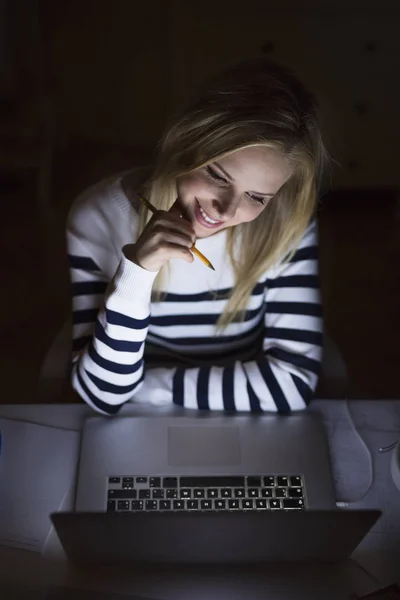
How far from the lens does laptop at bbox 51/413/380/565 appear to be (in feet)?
2.20

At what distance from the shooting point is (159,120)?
1.27m

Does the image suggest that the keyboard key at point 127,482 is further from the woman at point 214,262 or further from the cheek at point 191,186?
the cheek at point 191,186

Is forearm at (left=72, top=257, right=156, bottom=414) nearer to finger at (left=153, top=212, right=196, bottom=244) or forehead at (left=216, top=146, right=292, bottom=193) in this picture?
finger at (left=153, top=212, right=196, bottom=244)

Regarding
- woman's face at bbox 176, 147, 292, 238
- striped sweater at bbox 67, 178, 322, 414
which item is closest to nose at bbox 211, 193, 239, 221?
woman's face at bbox 176, 147, 292, 238

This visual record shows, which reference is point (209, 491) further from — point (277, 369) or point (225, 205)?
point (225, 205)

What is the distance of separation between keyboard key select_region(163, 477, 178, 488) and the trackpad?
0.02m

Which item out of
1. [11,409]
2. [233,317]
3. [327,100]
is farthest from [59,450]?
[327,100]

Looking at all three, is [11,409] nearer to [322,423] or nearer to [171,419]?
[171,419]

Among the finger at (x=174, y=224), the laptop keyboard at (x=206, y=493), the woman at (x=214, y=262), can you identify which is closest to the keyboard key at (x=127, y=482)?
the laptop keyboard at (x=206, y=493)

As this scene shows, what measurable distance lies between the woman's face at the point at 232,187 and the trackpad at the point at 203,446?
280 mm

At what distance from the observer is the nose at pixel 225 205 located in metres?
0.82

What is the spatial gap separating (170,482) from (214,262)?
1.07 ft

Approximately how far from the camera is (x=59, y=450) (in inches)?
33.7

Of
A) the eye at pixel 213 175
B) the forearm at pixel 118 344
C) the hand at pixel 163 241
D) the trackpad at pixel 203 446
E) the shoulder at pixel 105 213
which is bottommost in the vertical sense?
the trackpad at pixel 203 446
